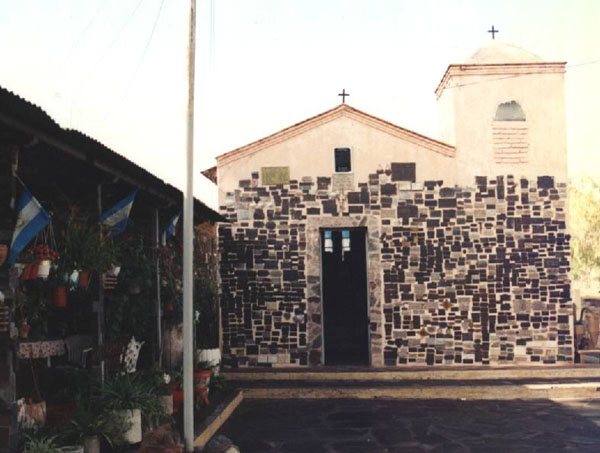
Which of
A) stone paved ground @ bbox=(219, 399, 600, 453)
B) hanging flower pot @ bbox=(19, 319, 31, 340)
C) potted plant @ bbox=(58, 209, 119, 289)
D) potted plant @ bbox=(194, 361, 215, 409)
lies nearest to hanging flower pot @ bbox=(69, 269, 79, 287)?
potted plant @ bbox=(58, 209, 119, 289)

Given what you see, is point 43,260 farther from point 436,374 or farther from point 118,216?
point 436,374

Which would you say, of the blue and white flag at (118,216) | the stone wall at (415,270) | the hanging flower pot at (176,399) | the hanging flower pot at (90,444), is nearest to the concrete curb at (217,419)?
the hanging flower pot at (176,399)

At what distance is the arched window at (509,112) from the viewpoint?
481 inches

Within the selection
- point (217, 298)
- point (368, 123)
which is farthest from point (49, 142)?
point (368, 123)

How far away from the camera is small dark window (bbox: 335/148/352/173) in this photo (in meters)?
12.2

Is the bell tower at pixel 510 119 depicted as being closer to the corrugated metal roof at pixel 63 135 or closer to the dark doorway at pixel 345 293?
the dark doorway at pixel 345 293

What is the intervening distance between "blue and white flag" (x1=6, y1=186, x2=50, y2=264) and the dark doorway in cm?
848

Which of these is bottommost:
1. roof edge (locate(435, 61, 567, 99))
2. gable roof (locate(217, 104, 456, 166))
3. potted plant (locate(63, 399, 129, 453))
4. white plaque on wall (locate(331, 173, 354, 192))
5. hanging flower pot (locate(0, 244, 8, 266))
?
potted plant (locate(63, 399, 129, 453))

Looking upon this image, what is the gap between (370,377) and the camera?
11.5m

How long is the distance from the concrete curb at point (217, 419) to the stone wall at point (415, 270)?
1998 mm

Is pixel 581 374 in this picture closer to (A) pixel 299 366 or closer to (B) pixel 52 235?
(A) pixel 299 366

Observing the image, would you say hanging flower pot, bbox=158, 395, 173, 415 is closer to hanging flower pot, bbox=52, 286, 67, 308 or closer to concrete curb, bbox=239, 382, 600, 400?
hanging flower pot, bbox=52, 286, 67, 308

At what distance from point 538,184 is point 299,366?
18.6ft

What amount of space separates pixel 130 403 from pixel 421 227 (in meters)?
7.24
